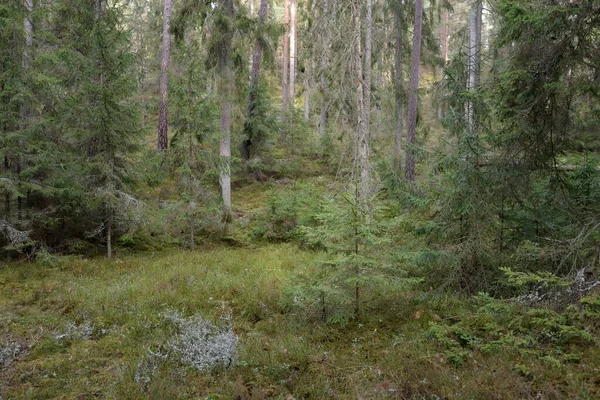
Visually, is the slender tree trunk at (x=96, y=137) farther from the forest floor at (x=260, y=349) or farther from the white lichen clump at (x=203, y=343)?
the white lichen clump at (x=203, y=343)

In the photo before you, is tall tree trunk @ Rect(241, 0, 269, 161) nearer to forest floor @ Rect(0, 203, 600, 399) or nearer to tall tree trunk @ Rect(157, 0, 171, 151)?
tall tree trunk @ Rect(157, 0, 171, 151)

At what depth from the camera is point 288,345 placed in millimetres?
6172

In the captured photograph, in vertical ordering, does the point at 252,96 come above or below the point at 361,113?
above

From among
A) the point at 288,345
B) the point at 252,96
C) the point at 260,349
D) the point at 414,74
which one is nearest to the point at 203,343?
the point at 260,349

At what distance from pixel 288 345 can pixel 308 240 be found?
3.03 metres

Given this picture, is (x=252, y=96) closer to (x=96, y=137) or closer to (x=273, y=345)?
(x=96, y=137)

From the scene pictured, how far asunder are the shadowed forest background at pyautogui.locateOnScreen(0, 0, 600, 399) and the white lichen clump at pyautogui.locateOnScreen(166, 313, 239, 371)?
34mm

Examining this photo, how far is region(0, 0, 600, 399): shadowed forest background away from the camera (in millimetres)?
5258

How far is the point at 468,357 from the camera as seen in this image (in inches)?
206

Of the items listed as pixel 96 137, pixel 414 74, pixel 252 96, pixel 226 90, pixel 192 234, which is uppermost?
pixel 414 74

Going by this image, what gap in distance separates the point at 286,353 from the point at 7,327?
5134 millimetres

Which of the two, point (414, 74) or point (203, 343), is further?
point (414, 74)

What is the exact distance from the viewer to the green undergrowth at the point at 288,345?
15.5ft

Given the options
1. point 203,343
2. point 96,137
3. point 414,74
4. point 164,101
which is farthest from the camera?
point 164,101
